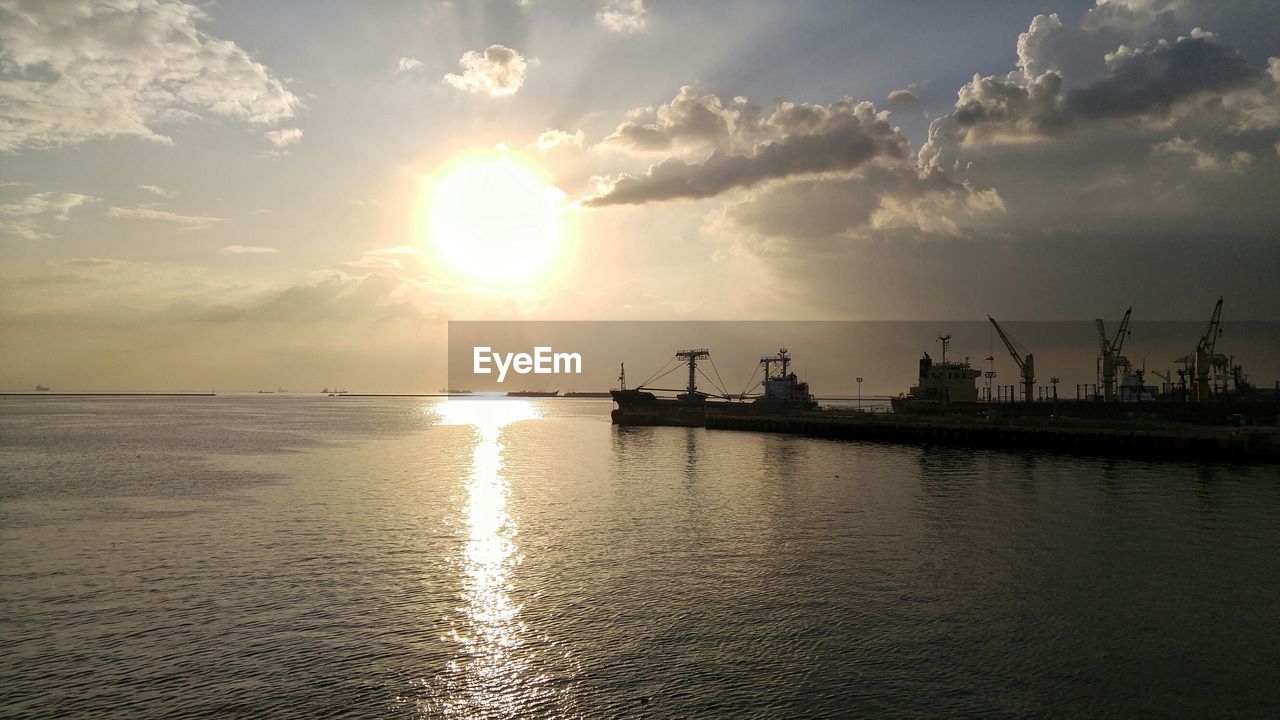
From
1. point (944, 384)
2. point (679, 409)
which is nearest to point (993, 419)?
point (944, 384)

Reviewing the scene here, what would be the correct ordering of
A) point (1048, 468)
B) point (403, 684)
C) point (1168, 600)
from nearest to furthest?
1. point (403, 684)
2. point (1168, 600)
3. point (1048, 468)

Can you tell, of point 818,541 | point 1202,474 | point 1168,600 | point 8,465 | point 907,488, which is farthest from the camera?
point 8,465

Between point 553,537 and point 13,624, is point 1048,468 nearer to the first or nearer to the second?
point 553,537

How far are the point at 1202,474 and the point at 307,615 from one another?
234ft

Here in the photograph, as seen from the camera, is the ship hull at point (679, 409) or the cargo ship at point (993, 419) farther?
the ship hull at point (679, 409)

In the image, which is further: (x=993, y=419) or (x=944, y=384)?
(x=944, y=384)

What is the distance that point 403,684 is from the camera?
17.6 meters

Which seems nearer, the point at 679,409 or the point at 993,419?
the point at 993,419

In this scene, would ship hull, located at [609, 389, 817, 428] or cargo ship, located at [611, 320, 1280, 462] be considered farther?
ship hull, located at [609, 389, 817, 428]

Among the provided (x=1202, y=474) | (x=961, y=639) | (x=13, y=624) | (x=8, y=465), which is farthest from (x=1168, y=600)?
(x=8, y=465)

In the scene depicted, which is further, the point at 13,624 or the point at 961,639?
the point at 13,624

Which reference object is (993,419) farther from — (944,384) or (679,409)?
(679,409)

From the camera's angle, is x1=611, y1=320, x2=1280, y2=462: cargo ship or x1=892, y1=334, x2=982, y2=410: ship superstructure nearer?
x1=611, y1=320, x2=1280, y2=462: cargo ship

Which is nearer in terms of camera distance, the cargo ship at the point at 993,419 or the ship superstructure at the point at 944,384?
the cargo ship at the point at 993,419
